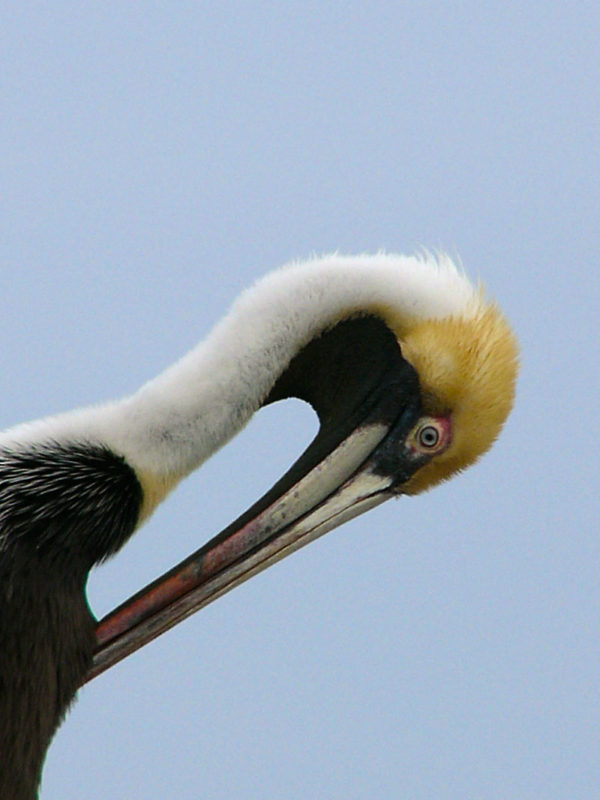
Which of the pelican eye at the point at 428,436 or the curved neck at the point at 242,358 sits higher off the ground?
the curved neck at the point at 242,358

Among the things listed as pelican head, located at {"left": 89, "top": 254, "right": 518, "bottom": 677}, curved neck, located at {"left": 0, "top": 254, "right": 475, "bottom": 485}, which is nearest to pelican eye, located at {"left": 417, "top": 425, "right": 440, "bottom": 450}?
pelican head, located at {"left": 89, "top": 254, "right": 518, "bottom": 677}

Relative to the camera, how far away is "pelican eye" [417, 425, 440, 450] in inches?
193

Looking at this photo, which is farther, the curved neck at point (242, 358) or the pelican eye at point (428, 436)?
the pelican eye at point (428, 436)

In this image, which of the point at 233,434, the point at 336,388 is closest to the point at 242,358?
the point at 233,434

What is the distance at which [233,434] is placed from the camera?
4.81 m

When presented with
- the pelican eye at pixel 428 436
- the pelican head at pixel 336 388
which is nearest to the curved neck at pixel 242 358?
the pelican head at pixel 336 388

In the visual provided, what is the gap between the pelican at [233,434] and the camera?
4.71 meters

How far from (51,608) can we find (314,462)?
2.35 ft

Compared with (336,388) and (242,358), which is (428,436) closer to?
(336,388)

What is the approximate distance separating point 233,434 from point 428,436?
474 millimetres

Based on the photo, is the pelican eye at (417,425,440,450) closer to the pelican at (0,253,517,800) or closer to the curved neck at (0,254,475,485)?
the pelican at (0,253,517,800)

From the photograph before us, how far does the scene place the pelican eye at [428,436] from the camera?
4.91 meters

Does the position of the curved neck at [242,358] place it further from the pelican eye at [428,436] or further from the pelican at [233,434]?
the pelican eye at [428,436]

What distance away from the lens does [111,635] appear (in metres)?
4.85
